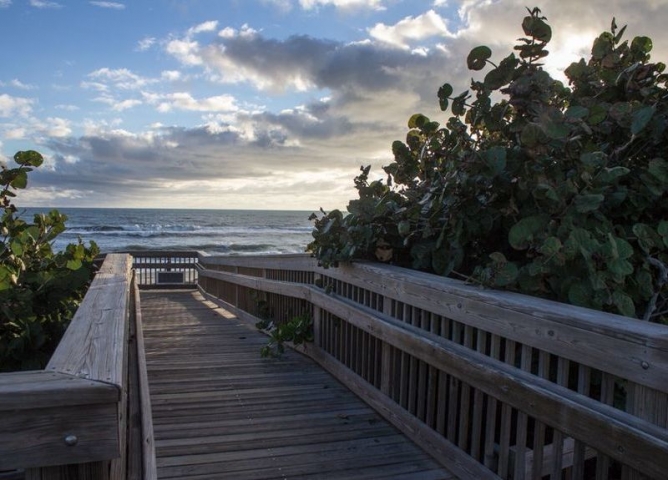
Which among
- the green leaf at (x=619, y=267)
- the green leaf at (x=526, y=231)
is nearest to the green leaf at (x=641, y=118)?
the green leaf at (x=526, y=231)

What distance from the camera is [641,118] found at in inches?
88.4

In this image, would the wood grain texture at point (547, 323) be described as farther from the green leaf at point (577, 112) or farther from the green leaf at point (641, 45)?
the green leaf at point (641, 45)

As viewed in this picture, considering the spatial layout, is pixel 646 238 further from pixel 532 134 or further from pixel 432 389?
pixel 432 389

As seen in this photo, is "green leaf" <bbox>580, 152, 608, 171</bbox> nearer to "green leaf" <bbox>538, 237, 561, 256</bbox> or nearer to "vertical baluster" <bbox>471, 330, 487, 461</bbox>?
"green leaf" <bbox>538, 237, 561, 256</bbox>

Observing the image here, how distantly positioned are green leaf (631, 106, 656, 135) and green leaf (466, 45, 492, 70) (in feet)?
2.51

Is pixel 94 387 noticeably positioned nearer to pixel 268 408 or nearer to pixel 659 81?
pixel 268 408

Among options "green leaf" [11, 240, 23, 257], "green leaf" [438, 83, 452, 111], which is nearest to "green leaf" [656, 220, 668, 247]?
Answer: "green leaf" [438, 83, 452, 111]

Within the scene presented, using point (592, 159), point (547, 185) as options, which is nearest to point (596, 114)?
point (592, 159)

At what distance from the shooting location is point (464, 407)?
2422mm

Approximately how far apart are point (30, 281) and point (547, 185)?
2.61 metres

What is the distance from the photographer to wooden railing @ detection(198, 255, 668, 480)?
1.56 meters

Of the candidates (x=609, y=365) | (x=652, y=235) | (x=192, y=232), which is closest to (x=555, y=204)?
(x=652, y=235)

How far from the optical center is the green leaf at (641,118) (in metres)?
2.23

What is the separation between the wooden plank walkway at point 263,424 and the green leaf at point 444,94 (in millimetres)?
1854
